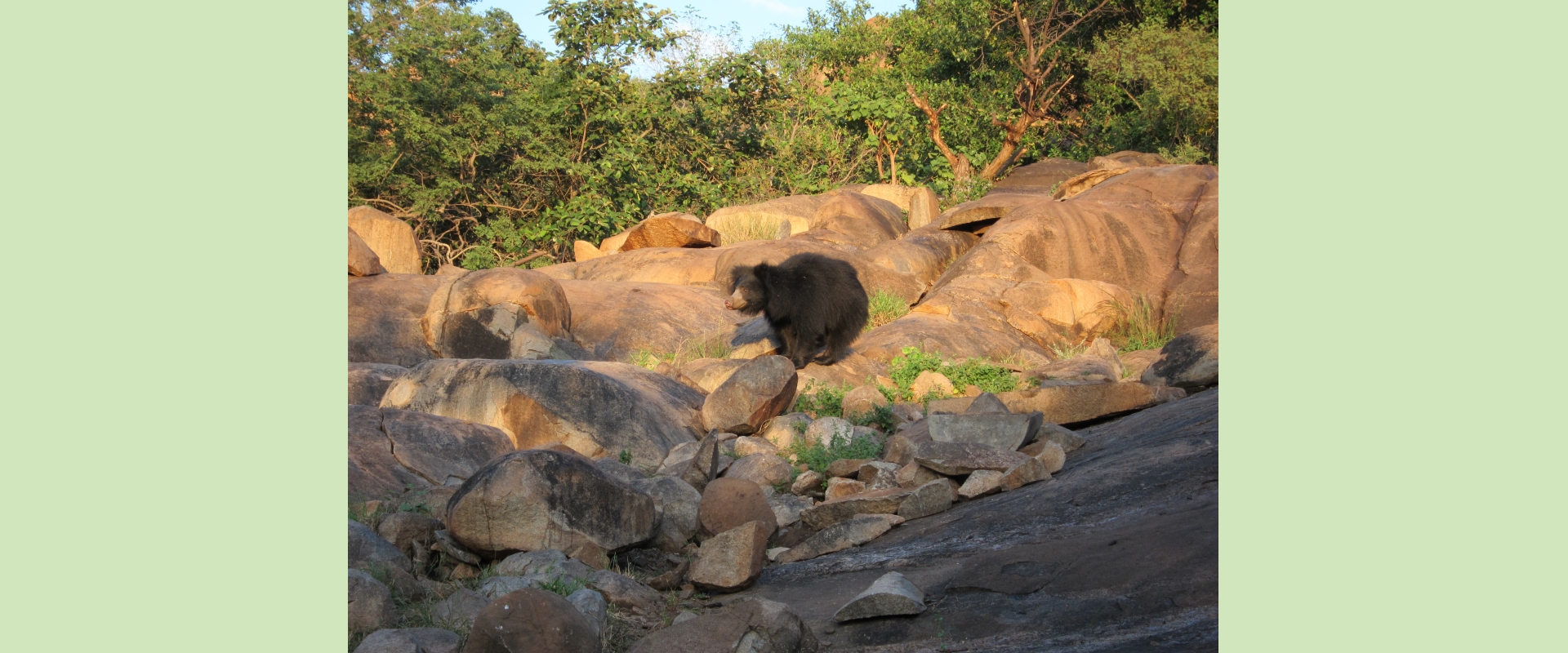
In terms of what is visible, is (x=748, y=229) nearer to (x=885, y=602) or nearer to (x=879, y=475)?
(x=879, y=475)

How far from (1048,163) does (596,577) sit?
16998 millimetres

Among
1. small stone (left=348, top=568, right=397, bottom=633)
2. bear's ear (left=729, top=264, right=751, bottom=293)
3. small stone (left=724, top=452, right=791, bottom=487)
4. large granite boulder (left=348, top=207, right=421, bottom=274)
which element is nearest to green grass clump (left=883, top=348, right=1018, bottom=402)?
bear's ear (left=729, top=264, right=751, bottom=293)

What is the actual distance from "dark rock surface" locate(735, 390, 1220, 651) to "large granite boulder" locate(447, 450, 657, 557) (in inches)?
25.8

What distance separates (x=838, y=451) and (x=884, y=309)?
20.8 ft

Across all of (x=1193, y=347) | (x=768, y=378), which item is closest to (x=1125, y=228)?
(x=1193, y=347)

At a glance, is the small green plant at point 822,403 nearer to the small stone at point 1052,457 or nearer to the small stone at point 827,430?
the small stone at point 827,430

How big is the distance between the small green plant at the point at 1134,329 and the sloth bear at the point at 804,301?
12.2 ft

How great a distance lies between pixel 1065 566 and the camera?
339cm

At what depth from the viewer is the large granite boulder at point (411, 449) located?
520 centimetres

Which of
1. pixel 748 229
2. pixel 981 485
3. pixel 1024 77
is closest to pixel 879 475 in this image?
pixel 981 485

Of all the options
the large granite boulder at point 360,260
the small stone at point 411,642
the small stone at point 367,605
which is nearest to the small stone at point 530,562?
the small stone at point 367,605

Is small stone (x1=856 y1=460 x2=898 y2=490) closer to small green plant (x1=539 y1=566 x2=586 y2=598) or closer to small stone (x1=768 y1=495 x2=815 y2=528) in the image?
small stone (x1=768 y1=495 x2=815 y2=528)

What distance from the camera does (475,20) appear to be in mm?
19781

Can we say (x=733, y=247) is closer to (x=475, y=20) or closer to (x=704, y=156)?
(x=704, y=156)
